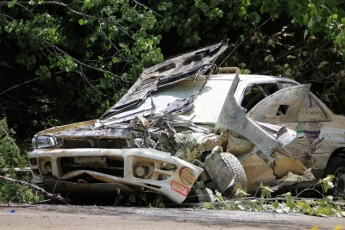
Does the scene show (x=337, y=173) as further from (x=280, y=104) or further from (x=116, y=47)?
(x=116, y=47)

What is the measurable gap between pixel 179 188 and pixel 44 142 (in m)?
1.86

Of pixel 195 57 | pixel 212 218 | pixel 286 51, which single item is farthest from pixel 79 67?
pixel 212 218

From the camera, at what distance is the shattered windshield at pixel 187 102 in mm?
8734

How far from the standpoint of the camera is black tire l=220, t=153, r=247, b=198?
7.94 meters

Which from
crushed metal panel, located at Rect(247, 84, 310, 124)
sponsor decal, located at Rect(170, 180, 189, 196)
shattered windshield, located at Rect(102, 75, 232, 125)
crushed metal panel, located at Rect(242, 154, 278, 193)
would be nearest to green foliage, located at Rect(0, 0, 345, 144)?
crushed metal panel, located at Rect(247, 84, 310, 124)

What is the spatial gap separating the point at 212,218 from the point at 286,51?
789 cm

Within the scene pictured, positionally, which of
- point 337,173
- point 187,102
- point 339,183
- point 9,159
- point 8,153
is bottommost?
point 339,183

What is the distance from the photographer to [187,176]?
25.0 ft

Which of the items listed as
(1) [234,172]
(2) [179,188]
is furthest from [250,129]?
(2) [179,188]

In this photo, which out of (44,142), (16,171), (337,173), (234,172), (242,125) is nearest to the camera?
(234,172)

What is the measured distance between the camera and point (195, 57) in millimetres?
9984

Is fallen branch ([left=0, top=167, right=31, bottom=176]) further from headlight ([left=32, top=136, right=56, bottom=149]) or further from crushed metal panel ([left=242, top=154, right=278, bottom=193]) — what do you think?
crushed metal panel ([left=242, top=154, right=278, bottom=193])

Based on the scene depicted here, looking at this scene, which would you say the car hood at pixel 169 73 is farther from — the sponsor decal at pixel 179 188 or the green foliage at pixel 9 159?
the sponsor decal at pixel 179 188

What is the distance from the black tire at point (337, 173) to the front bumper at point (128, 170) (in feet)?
8.30
